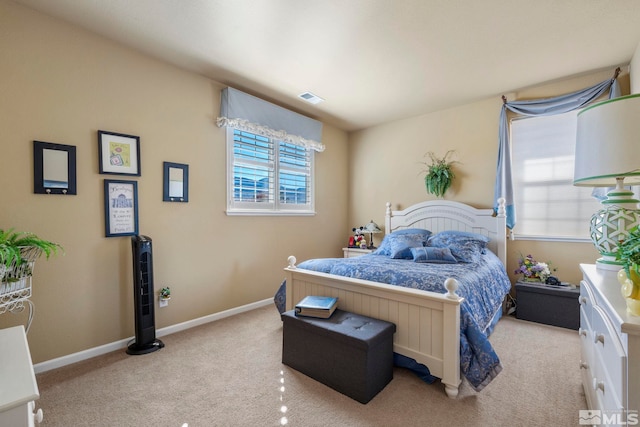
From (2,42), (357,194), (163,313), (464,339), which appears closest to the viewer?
(464,339)

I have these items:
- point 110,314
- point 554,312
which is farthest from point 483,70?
point 110,314

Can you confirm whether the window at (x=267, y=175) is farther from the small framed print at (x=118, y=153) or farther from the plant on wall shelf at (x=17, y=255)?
the plant on wall shelf at (x=17, y=255)

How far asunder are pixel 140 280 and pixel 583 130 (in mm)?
3185

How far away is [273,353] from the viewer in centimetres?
239

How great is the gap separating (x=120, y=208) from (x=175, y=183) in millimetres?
528

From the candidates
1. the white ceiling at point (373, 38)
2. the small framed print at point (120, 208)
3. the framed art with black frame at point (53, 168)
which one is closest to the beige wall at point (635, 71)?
the white ceiling at point (373, 38)

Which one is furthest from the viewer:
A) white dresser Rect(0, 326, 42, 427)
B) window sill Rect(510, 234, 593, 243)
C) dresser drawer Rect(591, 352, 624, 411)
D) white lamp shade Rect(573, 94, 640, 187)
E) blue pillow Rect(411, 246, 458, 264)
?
window sill Rect(510, 234, 593, 243)

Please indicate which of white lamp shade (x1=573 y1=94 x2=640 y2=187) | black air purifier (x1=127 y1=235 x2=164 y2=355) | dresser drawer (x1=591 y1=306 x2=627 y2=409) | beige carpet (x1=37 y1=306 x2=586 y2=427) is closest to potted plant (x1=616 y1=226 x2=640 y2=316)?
dresser drawer (x1=591 y1=306 x2=627 y2=409)

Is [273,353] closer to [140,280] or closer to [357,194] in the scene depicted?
[140,280]

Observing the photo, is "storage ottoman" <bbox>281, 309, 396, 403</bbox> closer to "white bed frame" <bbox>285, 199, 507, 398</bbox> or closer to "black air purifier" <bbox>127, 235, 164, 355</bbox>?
"white bed frame" <bbox>285, 199, 507, 398</bbox>

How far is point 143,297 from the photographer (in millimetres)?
2441

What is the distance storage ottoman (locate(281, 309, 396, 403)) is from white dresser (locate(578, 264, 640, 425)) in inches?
39.9

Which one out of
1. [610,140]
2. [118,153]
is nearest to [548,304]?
[610,140]

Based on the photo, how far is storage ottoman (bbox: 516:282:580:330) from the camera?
283cm
